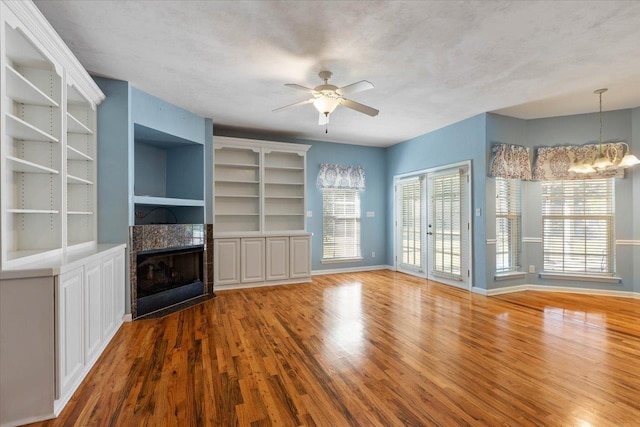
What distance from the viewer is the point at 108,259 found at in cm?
296

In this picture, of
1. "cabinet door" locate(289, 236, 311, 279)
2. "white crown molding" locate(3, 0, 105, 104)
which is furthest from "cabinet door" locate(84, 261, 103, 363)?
"cabinet door" locate(289, 236, 311, 279)

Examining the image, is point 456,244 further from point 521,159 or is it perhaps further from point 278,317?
point 278,317

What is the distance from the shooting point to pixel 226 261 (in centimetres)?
515

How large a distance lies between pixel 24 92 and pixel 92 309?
180cm

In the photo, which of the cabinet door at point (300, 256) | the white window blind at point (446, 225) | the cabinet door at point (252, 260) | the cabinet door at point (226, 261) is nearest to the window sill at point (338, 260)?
the cabinet door at point (300, 256)

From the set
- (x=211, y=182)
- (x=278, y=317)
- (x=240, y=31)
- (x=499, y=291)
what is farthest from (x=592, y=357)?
(x=211, y=182)

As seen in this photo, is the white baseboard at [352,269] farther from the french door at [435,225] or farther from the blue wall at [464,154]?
the blue wall at [464,154]

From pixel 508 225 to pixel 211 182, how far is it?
5.04 m

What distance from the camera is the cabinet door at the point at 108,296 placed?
112 inches

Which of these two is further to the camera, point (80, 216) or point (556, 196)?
point (556, 196)

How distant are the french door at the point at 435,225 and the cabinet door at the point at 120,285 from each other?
503 centimetres

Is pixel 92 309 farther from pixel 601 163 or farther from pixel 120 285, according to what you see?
pixel 601 163

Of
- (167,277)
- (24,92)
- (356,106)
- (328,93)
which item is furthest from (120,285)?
(356,106)

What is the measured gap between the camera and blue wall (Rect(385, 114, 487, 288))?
4.82 m
